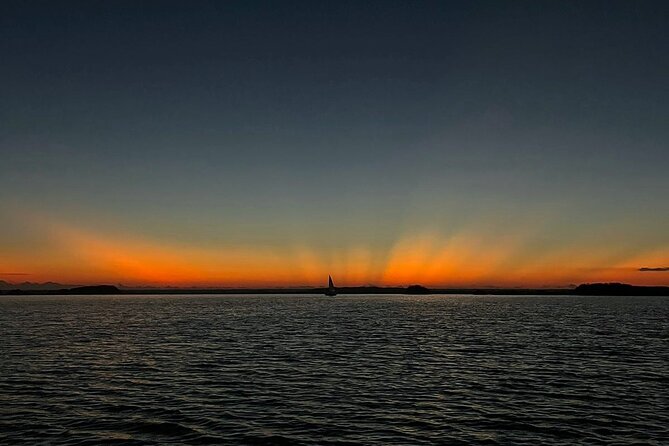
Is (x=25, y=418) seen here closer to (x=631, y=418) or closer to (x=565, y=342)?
(x=631, y=418)

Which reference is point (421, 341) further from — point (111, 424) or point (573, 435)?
point (111, 424)

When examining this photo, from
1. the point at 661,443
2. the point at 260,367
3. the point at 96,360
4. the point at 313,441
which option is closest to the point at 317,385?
the point at 260,367

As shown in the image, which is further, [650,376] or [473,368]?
[473,368]

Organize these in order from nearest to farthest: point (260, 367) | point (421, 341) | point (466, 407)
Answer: point (466, 407), point (260, 367), point (421, 341)

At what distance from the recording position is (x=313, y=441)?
23.7 m

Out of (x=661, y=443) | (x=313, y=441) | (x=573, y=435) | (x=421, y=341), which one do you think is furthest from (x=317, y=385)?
(x=421, y=341)

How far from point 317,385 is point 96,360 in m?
23.9

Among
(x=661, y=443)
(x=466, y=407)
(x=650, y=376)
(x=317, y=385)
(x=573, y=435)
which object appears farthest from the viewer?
(x=650, y=376)

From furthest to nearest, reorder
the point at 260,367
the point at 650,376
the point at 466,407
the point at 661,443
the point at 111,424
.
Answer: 1. the point at 260,367
2. the point at 650,376
3. the point at 466,407
4. the point at 111,424
5. the point at 661,443

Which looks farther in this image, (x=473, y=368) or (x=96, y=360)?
(x=96, y=360)

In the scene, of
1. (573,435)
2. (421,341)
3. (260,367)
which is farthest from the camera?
(421,341)

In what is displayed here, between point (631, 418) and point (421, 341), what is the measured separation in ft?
128

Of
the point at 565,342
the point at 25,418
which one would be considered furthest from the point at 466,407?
the point at 565,342

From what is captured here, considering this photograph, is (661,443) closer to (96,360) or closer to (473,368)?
(473,368)
